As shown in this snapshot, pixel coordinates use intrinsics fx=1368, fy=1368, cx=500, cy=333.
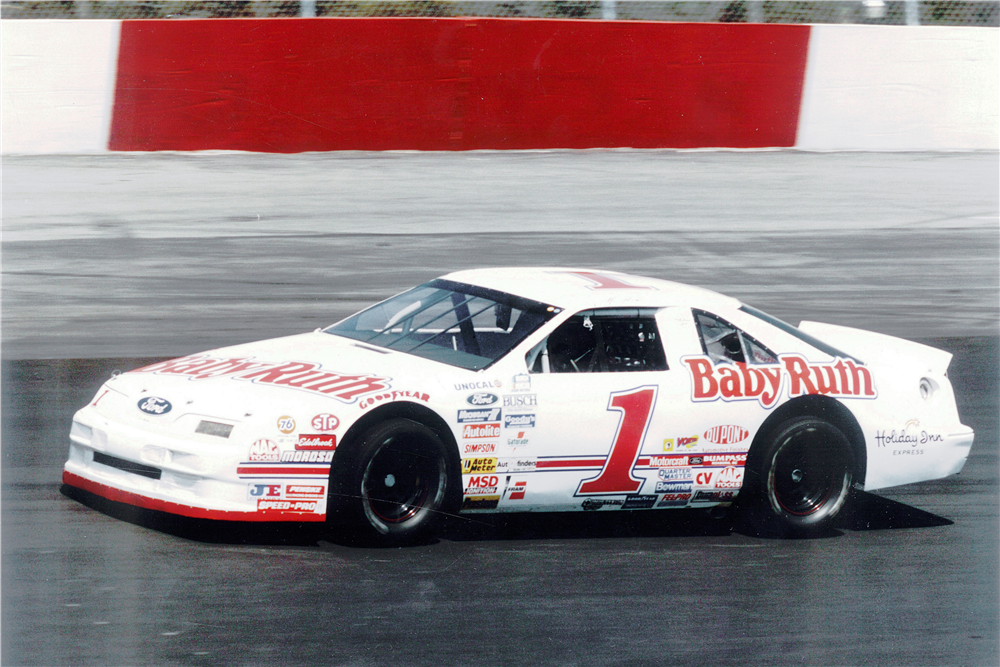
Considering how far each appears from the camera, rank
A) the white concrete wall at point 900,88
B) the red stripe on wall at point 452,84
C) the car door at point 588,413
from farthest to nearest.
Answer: the white concrete wall at point 900,88 → the red stripe on wall at point 452,84 → the car door at point 588,413

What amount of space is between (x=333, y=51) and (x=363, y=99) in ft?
2.25

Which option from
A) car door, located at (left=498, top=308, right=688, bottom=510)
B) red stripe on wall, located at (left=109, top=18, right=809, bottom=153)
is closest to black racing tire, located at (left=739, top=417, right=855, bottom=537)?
car door, located at (left=498, top=308, right=688, bottom=510)

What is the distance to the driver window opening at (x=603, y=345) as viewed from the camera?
6.56 m

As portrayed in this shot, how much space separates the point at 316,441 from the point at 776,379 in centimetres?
238

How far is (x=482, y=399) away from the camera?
6262 mm

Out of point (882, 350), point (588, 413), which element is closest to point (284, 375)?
point (588, 413)

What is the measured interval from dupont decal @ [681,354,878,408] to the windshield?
32.0 inches

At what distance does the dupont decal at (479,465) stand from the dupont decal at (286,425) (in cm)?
81

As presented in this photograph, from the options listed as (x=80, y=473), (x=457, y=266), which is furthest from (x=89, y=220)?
(x=80, y=473)

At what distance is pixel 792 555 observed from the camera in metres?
6.66

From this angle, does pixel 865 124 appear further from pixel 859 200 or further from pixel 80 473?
pixel 80 473

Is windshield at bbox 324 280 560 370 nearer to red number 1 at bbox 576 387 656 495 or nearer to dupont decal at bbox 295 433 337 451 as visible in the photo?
red number 1 at bbox 576 387 656 495

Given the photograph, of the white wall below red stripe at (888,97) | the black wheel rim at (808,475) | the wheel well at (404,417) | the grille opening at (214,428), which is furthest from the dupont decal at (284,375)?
the white wall below red stripe at (888,97)

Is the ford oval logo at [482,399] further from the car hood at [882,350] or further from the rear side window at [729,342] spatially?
the car hood at [882,350]
